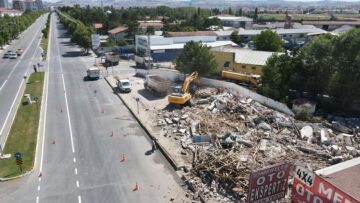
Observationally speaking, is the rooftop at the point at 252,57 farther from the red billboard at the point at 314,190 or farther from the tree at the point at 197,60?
the red billboard at the point at 314,190

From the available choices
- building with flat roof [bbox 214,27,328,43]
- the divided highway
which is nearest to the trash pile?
the divided highway

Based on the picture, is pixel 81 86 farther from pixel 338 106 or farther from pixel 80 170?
pixel 338 106

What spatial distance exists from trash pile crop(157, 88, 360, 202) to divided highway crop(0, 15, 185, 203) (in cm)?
247

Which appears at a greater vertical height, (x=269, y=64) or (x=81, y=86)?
(x=269, y=64)

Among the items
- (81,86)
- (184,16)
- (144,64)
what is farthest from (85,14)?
(81,86)

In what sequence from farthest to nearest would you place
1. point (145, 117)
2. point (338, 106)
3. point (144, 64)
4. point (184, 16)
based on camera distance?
point (184, 16)
point (144, 64)
point (338, 106)
point (145, 117)

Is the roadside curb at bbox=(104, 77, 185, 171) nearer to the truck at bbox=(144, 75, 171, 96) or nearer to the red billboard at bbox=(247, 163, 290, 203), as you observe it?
the truck at bbox=(144, 75, 171, 96)

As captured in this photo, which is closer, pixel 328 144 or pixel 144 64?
pixel 328 144

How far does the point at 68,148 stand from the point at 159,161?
27.8ft

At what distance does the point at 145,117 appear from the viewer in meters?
35.2

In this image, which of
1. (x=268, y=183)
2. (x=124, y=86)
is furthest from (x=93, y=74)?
(x=268, y=183)

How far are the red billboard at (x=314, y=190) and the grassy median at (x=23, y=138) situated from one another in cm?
1920

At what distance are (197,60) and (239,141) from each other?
21.3 m

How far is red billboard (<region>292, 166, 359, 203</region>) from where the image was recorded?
14383mm
